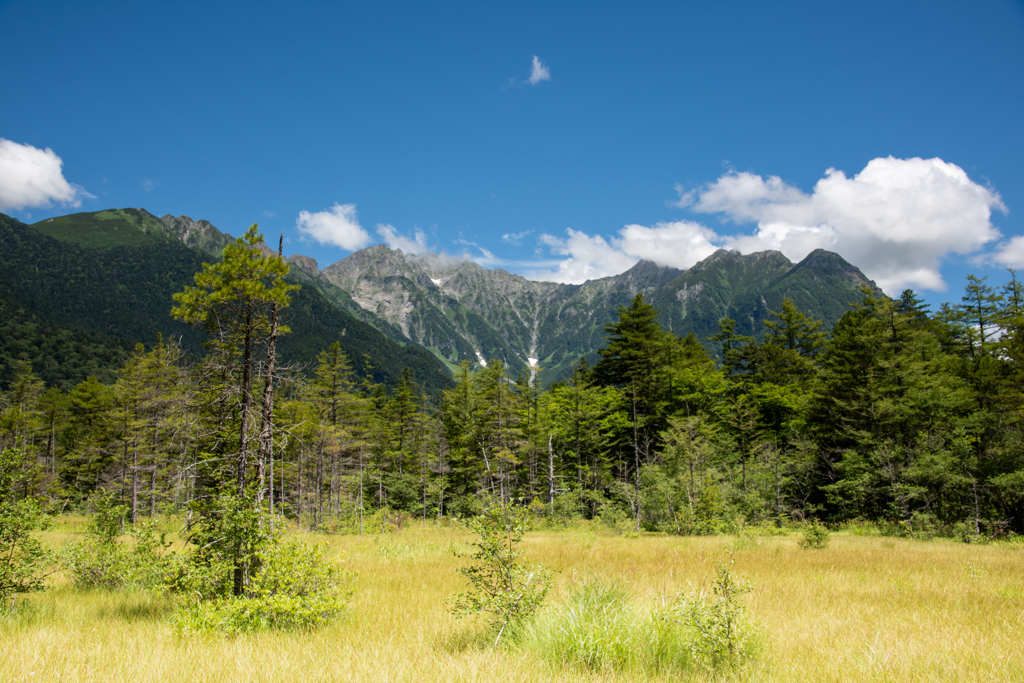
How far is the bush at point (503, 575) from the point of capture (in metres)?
5.25

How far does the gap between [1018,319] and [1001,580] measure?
1681 centimetres

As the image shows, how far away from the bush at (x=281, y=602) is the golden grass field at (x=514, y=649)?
0.29 metres

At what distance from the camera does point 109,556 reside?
33.0 ft

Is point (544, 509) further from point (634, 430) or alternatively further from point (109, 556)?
point (109, 556)

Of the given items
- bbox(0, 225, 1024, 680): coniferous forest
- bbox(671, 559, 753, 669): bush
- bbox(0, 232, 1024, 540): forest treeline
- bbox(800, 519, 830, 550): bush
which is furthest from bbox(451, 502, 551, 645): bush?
bbox(800, 519, 830, 550): bush

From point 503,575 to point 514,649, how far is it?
0.99 meters

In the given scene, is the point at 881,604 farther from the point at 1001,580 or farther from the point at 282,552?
the point at 282,552

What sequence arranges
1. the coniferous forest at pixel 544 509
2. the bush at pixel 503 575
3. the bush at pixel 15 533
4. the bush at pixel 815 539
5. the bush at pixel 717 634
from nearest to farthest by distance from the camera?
the bush at pixel 717 634 < the coniferous forest at pixel 544 509 < the bush at pixel 503 575 < the bush at pixel 15 533 < the bush at pixel 815 539

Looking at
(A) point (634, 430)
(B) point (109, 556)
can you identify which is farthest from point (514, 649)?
(A) point (634, 430)

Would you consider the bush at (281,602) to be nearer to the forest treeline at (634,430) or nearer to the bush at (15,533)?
the forest treeline at (634,430)

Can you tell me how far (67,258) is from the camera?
7840 inches

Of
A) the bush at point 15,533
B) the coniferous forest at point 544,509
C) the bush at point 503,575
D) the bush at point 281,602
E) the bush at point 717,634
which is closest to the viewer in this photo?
the bush at point 717,634

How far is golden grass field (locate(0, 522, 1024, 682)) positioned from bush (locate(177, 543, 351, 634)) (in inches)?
11.4

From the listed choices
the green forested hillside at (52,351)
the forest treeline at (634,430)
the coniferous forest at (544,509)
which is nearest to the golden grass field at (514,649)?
the coniferous forest at (544,509)
